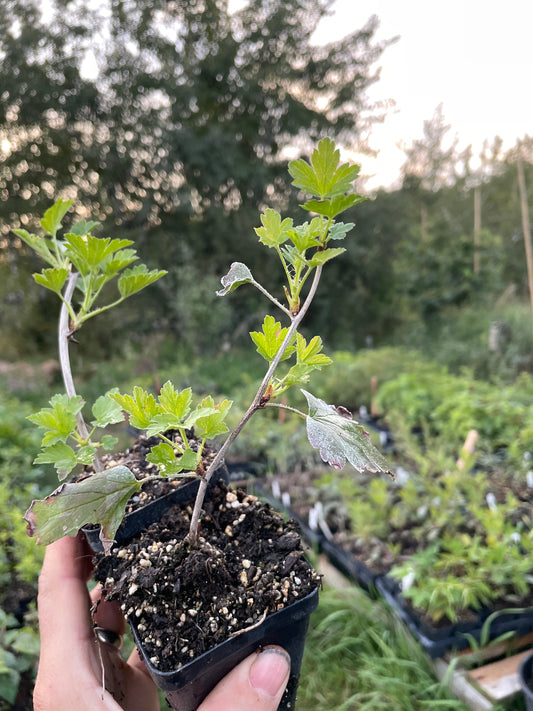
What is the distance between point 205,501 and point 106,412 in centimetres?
27

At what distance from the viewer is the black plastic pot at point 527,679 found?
173 cm

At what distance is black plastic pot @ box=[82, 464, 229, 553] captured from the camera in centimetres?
86

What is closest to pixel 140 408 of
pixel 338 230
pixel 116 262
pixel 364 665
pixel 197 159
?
pixel 116 262

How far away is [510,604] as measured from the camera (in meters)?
2.18

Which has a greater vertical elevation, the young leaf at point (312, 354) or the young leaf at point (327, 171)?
the young leaf at point (327, 171)

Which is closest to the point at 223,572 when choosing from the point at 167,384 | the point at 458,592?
the point at 167,384

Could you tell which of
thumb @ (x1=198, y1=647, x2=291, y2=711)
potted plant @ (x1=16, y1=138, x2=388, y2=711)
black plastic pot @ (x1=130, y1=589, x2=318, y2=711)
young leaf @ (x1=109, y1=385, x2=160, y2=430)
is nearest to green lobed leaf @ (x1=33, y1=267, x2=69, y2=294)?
potted plant @ (x1=16, y1=138, x2=388, y2=711)

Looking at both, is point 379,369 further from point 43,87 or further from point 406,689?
point 43,87

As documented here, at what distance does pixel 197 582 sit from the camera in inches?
30.2

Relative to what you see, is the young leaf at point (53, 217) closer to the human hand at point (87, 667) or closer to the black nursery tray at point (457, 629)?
the human hand at point (87, 667)

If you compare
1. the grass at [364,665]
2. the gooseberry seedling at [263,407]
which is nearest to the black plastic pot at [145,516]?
the gooseberry seedling at [263,407]

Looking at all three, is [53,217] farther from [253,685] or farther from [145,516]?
[253,685]

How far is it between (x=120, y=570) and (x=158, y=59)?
7.61m

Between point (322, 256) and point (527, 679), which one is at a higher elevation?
point (322, 256)
